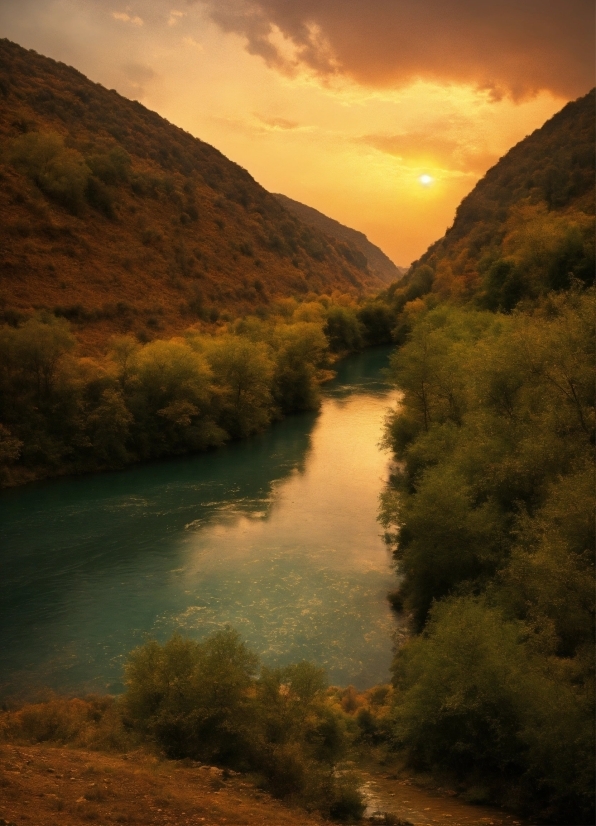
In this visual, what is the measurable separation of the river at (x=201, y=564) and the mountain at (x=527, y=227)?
571 inches

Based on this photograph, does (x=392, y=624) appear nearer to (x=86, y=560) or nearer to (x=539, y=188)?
(x=86, y=560)

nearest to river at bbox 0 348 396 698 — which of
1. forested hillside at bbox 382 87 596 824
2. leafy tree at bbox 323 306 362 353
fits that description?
forested hillside at bbox 382 87 596 824

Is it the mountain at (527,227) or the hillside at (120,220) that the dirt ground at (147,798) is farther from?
the hillside at (120,220)

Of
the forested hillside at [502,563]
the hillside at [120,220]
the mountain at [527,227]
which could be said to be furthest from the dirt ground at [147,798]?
the hillside at [120,220]

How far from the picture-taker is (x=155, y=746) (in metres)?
14.0

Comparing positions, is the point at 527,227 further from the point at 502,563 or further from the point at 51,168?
the point at 502,563

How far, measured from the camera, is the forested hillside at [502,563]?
12.7 metres

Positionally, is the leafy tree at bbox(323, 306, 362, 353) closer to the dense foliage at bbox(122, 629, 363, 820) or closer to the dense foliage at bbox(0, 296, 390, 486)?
the dense foliage at bbox(0, 296, 390, 486)

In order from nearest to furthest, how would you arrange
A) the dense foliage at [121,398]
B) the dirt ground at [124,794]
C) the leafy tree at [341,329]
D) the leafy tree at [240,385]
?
the dirt ground at [124,794], the dense foliage at [121,398], the leafy tree at [240,385], the leafy tree at [341,329]

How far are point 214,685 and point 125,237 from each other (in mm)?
57885

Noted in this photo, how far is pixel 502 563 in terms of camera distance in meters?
18.6

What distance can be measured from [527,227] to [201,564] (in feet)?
124

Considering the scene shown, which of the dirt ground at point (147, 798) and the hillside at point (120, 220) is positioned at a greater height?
the hillside at point (120, 220)

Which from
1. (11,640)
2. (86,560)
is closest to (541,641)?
(11,640)
